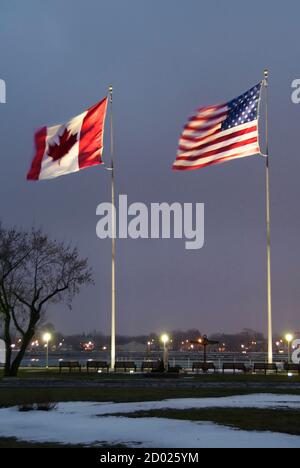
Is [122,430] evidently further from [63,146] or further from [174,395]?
[63,146]

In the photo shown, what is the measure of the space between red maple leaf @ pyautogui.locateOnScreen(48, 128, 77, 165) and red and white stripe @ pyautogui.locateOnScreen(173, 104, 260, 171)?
5773 millimetres

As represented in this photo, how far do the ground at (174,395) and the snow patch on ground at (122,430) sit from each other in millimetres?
553

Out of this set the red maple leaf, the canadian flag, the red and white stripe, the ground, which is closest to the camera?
the ground

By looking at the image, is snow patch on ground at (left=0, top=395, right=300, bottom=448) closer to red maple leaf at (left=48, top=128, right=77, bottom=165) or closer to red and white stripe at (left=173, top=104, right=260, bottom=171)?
red and white stripe at (left=173, top=104, right=260, bottom=171)

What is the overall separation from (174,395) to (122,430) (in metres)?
9.60

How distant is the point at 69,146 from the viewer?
36719 mm

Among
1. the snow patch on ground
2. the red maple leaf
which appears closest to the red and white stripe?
the red maple leaf

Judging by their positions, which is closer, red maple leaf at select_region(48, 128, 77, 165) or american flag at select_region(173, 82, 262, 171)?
american flag at select_region(173, 82, 262, 171)

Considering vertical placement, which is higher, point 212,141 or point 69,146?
point 69,146

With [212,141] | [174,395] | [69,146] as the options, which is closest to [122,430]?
[174,395]

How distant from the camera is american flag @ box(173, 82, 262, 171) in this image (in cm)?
3416

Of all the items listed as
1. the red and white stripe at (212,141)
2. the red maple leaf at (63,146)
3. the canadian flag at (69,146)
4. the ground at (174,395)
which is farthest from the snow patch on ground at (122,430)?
the red maple leaf at (63,146)

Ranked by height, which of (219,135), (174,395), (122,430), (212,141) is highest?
(219,135)

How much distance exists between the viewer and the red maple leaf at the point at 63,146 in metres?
36.7
